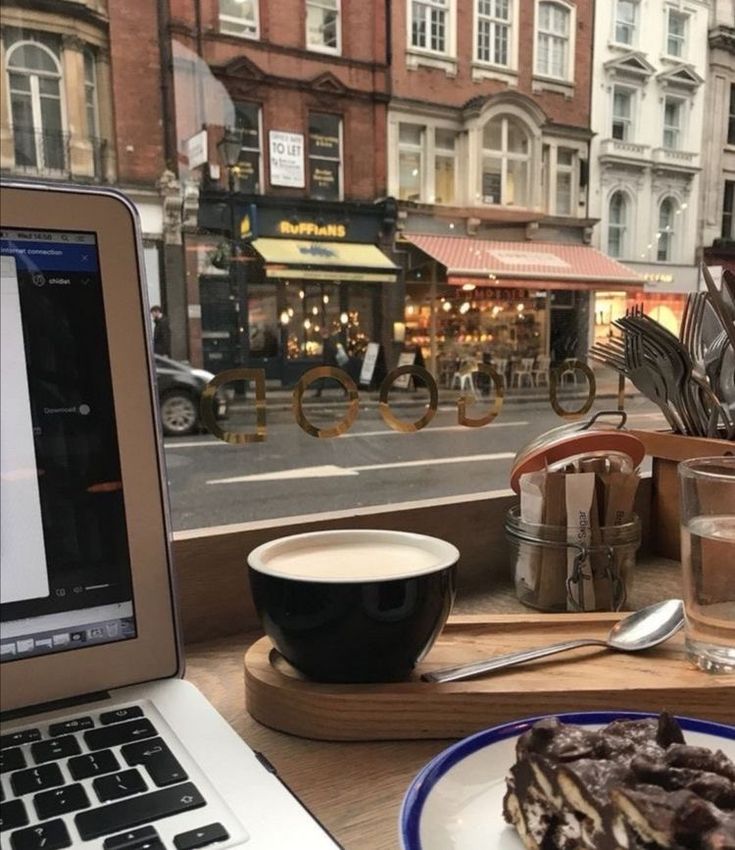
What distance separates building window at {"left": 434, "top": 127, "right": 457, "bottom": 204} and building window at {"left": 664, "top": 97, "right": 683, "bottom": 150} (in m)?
0.46

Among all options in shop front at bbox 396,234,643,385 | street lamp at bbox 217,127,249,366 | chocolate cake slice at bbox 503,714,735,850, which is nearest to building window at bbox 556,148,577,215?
shop front at bbox 396,234,643,385

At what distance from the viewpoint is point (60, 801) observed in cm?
33

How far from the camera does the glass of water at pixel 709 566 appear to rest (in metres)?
0.52

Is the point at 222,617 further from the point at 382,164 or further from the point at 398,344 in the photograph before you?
the point at 382,164

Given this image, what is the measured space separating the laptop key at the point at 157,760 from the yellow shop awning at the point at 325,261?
0.87m

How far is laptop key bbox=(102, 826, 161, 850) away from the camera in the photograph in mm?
305

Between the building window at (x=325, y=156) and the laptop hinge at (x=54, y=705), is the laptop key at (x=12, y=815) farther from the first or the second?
the building window at (x=325, y=156)

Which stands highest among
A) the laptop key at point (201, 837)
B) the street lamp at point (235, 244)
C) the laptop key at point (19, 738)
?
the street lamp at point (235, 244)

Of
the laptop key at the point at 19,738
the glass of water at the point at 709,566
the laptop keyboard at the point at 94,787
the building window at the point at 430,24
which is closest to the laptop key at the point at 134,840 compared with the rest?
the laptop keyboard at the point at 94,787

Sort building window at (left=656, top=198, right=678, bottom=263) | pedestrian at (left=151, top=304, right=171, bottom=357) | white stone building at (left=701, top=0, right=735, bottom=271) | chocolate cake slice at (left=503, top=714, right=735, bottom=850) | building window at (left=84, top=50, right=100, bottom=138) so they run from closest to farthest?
1. chocolate cake slice at (left=503, top=714, right=735, bottom=850)
2. pedestrian at (left=151, top=304, right=171, bottom=357)
3. building window at (left=84, top=50, right=100, bottom=138)
4. white stone building at (left=701, top=0, right=735, bottom=271)
5. building window at (left=656, top=198, right=678, bottom=263)

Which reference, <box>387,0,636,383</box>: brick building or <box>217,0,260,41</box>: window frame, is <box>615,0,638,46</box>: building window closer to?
<box>387,0,636,383</box>: brick building

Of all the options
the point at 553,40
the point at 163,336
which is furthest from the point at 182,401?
the point at 553,40

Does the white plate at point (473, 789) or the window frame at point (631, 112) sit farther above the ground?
the window frame at point (631, 112)

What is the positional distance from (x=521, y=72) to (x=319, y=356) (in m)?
0.79
